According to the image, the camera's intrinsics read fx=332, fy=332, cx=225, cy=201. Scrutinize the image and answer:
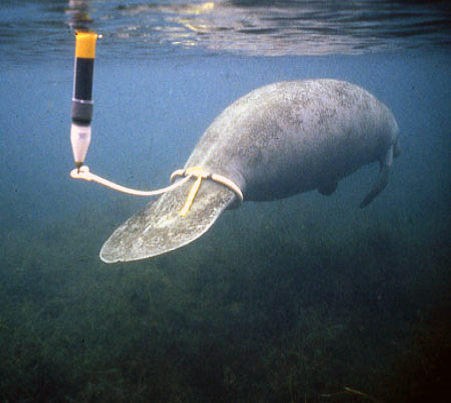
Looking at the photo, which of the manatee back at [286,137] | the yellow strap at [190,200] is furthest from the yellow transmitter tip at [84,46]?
the manatee back at [286,137]

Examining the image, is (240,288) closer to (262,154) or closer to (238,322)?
(238,322)

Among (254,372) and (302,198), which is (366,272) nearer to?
(254,372)

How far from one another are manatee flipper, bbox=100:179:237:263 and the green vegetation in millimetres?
2299

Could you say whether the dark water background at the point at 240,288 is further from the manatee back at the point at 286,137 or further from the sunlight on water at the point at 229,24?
the manatee back at the point at 286,137

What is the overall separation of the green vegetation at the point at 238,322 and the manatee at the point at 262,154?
7.77 ft

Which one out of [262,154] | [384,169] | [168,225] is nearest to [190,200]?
[168,225]

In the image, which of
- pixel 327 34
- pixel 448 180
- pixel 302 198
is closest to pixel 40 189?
pixel 302 198

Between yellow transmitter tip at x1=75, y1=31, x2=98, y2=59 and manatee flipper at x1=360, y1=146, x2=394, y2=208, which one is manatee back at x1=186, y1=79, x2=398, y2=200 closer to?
yellow transmitter tip at x1=75, y1=31, x2=98, y2=59

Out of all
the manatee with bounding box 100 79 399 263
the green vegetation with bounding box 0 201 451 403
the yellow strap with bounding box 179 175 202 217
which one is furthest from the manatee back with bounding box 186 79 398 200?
the green vegetation with bounding box 0 201 451 403

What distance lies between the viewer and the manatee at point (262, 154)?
3.42 metres

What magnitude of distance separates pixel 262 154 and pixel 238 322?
125 inches

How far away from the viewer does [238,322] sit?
585cm

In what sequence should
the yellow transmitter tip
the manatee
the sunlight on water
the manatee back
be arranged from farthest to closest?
the sunlight on water < the manatee back < the manatee < the yellow transmitter tip

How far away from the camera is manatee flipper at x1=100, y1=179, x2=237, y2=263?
313cm
